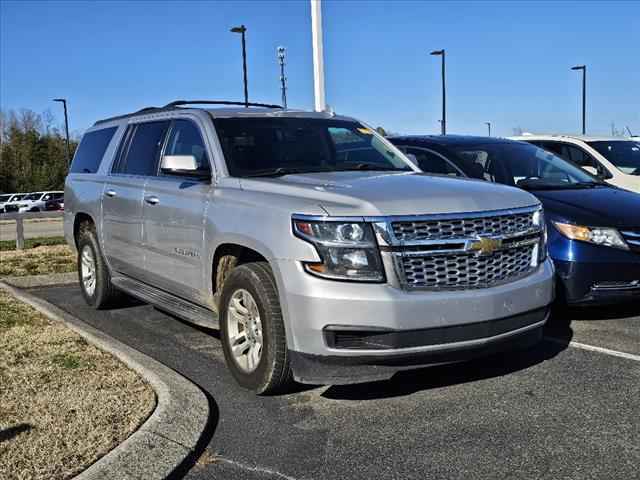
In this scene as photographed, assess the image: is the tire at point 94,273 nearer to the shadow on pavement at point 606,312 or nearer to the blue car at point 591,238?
the blue car at point 591,238

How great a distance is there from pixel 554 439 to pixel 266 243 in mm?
1932

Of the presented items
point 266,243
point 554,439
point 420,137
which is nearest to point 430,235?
point 266,243

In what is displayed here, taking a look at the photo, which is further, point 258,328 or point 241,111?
point 241,111

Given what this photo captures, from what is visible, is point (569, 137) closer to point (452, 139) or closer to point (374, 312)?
point (452, 139)

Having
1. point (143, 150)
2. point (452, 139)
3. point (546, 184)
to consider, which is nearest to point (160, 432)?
point (143, 150)

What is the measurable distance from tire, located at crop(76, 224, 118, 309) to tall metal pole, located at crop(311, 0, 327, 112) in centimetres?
480

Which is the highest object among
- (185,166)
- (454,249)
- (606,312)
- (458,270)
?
(185,166)

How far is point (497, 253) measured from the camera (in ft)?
14.3

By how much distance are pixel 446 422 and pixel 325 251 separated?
1.19 meters

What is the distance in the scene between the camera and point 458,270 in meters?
4.18

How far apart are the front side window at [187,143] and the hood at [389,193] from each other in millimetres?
698

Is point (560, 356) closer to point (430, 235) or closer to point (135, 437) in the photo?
point (430, 235)

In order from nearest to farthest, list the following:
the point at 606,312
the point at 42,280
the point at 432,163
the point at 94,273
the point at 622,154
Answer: the point at 606,312
the point at 94,273
the point at 432,163
the point at 42,280
the point at 622,154

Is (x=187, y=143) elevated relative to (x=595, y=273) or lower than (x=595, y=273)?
elevated
